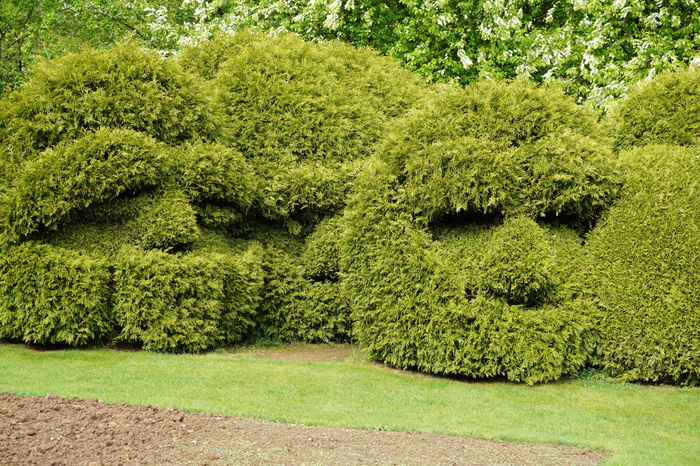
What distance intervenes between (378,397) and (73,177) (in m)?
4.58

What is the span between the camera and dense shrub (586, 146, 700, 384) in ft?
24.8

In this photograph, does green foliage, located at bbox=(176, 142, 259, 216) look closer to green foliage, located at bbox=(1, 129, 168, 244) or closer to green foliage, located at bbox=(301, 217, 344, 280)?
green foliage, located at bbox=(1, 129, 168, 244)

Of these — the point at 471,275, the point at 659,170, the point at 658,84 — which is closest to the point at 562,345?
the point at 471,275

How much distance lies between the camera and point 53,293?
834 centimetres

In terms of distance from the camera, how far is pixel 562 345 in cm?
764

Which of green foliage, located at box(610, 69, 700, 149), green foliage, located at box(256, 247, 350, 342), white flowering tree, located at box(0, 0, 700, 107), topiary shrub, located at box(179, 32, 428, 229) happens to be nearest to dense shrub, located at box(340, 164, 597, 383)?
green foliage, located at box(256, 247, 350, 342)

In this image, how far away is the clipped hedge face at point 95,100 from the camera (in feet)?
29.1

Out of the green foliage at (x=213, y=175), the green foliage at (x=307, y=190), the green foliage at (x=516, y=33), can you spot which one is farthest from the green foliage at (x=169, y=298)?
the green foliage at (x=516, y=33)

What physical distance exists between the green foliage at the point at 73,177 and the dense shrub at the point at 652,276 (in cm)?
571

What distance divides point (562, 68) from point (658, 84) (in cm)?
687

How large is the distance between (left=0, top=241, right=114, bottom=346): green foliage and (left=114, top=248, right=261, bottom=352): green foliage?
27 centimetres

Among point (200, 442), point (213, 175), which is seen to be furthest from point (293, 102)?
point (200, 442)

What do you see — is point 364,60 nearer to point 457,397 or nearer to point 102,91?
point 102,91

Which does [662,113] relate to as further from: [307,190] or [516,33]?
[516,33]
